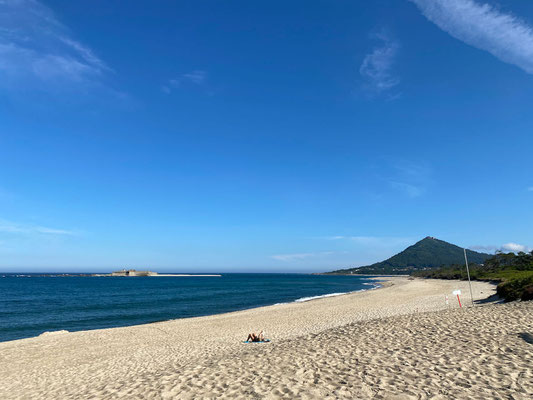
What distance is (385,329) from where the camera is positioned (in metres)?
13.2

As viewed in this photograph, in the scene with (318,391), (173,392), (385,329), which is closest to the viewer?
(318,391)

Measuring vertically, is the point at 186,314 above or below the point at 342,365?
below

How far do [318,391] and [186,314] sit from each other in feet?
106

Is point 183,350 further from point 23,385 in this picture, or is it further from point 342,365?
point 342,365

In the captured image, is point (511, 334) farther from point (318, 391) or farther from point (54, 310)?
point (54, 310)

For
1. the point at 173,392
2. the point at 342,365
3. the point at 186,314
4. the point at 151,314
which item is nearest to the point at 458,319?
the point at 342,365

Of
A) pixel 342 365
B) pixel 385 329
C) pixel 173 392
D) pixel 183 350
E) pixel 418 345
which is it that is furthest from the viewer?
pixel 183 350

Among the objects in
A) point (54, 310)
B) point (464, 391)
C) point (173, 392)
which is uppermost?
point (464, 391)

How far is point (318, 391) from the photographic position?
7180 mm

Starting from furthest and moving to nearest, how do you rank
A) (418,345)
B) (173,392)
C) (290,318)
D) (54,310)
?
(54,310) < (290,318) < (418,345) < (173,392)

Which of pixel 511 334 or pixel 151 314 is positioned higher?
pixel 511 334

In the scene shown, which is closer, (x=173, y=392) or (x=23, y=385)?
(x=173, y=392)

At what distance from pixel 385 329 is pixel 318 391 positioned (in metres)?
7.20

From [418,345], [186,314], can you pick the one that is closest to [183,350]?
[418,345]
